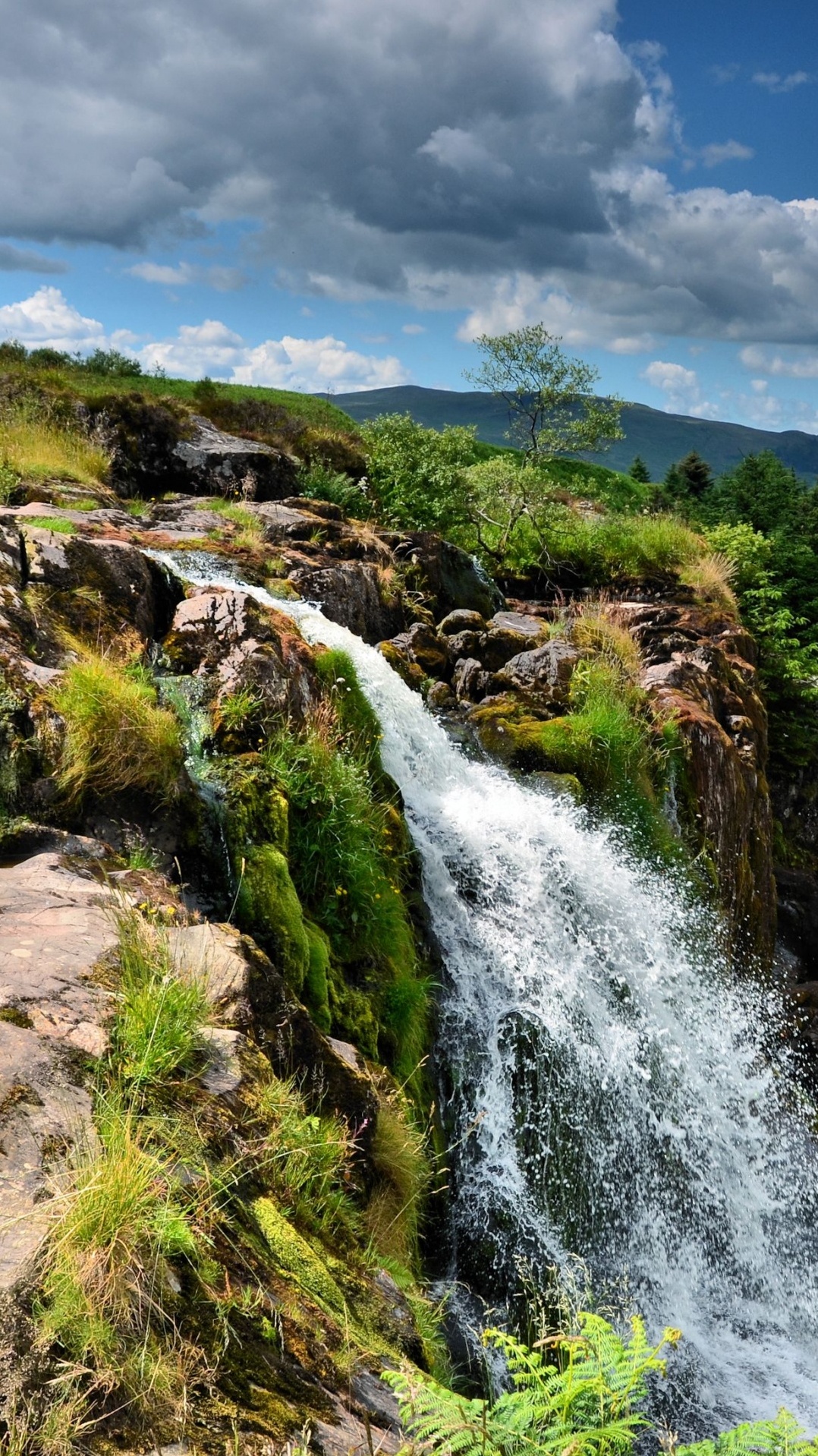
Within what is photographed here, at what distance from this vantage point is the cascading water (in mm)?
6262

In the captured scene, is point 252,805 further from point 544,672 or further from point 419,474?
point 419,474

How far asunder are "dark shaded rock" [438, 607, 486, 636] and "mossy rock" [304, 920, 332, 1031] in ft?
27.8

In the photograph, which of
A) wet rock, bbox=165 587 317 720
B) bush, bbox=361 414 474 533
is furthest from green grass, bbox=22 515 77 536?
bush, bbox=361 414 474 533

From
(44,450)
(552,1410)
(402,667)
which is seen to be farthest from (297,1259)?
(44,450)

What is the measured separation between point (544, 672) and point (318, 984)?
744cm

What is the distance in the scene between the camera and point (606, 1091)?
7094mm

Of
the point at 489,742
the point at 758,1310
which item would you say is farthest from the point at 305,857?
the point at 758,1310

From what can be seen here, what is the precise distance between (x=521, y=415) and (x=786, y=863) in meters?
14.0

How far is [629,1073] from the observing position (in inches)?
291

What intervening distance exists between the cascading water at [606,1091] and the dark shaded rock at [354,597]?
6.65ft

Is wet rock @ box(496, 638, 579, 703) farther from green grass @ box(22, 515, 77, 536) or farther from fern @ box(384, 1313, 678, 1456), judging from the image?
fern @ box(384, 1313, 678, 1456)

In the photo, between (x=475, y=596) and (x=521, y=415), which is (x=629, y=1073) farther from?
(x=521, y=415)

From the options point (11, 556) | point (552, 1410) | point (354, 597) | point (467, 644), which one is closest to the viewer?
point (552, 1410)

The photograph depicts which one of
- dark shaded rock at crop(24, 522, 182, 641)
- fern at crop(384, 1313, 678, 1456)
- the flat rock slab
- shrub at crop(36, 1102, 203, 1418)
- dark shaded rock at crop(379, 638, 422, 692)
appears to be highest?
dark shaded rock at crop(24, 522, 182, 641)
